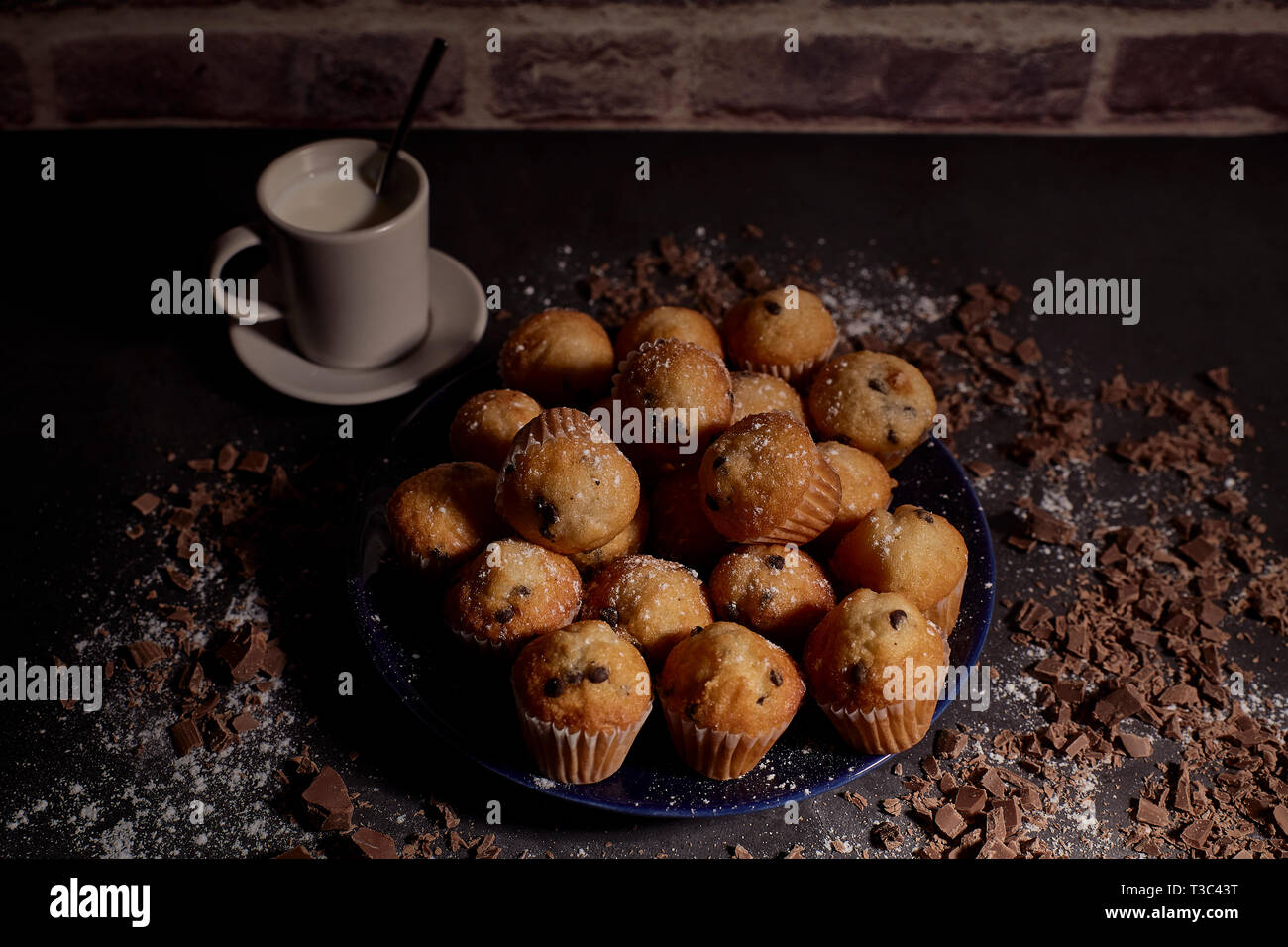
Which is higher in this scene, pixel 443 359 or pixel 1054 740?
pixel 443 359

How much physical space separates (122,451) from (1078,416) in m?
1.48

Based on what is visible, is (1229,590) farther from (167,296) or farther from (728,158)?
(167,296)

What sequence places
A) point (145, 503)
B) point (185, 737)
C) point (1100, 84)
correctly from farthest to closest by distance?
point (1100, 84) → point (145, 503) → point (185, 737)

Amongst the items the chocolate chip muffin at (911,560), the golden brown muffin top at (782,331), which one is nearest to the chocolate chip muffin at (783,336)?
the golden brown muffin top at (782,331)

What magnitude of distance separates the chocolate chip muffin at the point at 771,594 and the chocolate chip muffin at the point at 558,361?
34cm

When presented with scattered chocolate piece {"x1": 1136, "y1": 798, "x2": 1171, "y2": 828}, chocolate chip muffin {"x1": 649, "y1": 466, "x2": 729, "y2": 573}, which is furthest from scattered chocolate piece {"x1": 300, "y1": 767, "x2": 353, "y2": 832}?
scattered chocolate piece {"x1": 1136, "y1": 798, "x2": 1171, "y2": 828}

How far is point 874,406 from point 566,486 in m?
0.45

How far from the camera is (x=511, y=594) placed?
A: 4.30 feet

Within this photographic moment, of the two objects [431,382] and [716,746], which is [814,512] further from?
[431,382]

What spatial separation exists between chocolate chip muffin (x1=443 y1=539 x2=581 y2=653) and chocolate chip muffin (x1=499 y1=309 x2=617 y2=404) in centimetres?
29

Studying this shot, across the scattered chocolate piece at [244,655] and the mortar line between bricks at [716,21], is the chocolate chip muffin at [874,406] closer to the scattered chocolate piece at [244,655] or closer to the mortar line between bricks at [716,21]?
the scattered chocolate piece at [244,655]

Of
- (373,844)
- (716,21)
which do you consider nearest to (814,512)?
(373,844)
